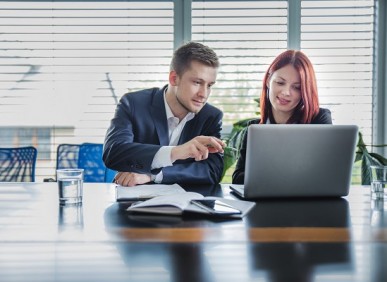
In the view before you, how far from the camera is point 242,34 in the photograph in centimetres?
364

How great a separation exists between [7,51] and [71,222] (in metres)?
2.96

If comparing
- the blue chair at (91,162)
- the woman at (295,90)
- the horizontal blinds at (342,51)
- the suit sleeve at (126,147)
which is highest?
the horizontal blinds at (342,51)

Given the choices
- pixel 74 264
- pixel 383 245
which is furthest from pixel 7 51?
pixel 383 245

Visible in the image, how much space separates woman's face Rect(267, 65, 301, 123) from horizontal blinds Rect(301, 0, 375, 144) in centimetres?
157

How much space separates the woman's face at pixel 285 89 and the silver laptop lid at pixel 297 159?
847 mm

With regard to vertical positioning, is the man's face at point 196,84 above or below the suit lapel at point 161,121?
above

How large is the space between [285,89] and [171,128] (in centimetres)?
62

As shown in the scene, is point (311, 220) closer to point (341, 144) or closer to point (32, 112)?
point (341, 144)

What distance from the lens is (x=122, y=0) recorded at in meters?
3.61

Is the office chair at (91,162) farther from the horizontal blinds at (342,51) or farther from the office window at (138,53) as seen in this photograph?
the horizontal blinds at (342,51)

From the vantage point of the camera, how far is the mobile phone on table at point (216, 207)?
115 cm

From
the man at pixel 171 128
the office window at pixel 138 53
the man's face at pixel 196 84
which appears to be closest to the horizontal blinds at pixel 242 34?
the office window at pixel 138 53

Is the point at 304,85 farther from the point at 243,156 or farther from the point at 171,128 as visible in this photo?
the point at 171,128

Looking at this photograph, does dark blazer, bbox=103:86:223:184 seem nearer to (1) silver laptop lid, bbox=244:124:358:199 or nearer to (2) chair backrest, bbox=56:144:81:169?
(1) silver laptop lid, bbox=244:124:358:199
